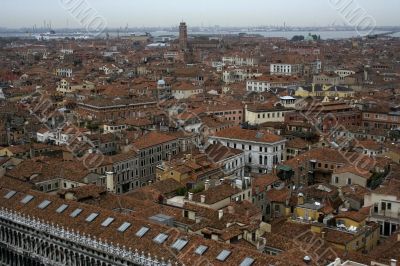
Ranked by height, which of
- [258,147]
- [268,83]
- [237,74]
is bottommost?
[237,74]

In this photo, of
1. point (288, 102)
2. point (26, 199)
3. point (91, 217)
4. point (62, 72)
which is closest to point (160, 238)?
point (91, 217)

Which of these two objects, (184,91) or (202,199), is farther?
(184,91)

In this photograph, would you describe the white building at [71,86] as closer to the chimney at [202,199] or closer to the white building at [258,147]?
the white building at [258,147]

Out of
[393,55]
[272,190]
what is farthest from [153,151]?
[393,55]

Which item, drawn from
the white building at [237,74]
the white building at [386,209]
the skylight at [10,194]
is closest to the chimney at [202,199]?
the white building at [386,209]

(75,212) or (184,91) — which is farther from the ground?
(75,212)

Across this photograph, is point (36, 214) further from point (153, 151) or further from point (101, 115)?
point (101, 115)

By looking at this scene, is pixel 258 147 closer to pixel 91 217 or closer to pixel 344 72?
pixel 91 217
